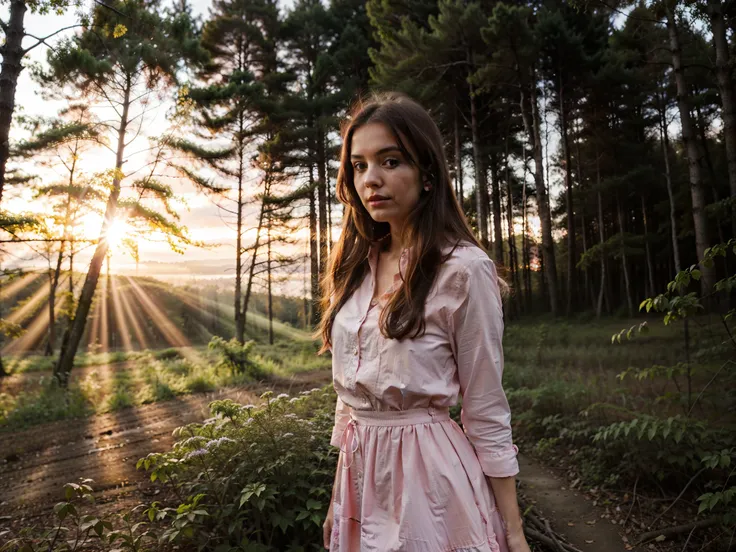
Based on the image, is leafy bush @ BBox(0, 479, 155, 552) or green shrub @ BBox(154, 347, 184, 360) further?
green shrub @ BBox(154, 347, 184, 360)

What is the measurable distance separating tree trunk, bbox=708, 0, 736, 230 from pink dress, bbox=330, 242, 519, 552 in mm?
7004

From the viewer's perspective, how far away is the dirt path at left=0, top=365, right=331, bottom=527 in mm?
4238

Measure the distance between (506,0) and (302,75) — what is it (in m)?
8.38

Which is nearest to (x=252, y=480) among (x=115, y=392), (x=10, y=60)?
(x=10, y=60)

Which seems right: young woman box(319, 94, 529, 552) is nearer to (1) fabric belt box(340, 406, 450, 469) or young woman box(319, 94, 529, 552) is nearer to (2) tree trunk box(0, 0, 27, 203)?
(1) fabric belt box(340, 406, 450, 469)

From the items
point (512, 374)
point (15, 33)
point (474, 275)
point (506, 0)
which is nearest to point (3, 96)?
point (15, 33)

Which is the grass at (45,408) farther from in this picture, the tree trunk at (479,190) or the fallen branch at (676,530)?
the tree trunk at (479,190)

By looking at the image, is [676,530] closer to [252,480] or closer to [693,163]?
[252,480]

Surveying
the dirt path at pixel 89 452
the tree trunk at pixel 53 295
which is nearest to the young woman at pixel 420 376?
the dirt path at pixel 89 452

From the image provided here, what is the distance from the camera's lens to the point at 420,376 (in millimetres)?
1208

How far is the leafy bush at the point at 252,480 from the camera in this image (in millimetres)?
2555

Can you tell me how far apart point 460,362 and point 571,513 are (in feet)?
10.9

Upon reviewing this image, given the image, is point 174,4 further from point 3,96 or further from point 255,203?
point 3,96

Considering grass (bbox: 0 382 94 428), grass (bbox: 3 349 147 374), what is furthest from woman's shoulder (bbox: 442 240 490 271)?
grass (bbox: 3 349 147 374)
